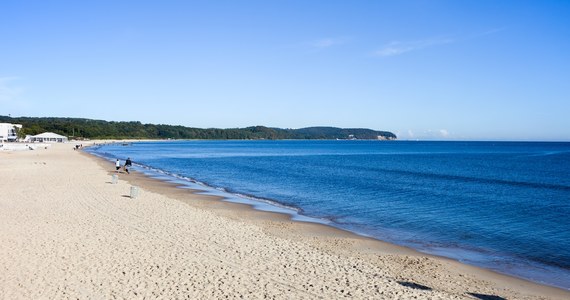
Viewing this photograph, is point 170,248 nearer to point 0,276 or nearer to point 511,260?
point 0,276

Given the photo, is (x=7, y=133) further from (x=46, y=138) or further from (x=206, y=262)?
(x=206, y=262)

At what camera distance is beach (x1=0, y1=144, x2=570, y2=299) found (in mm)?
10203

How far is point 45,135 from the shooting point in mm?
129500

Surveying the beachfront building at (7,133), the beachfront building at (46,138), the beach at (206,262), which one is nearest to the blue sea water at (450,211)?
the beach at (206,262)

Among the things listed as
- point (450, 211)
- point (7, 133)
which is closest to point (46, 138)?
point (7, 133)

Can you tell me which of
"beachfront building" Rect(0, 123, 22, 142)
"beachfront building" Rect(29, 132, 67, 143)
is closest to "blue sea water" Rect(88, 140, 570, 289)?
"beachfront building" Rect(0, 123, 22, 142)

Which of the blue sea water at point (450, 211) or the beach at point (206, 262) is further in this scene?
the blue sea water at point (450, 211)

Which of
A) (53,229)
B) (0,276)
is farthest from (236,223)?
(0,276)

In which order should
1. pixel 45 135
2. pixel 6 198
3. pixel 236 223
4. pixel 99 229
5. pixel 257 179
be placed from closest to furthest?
1. pixel 99 229
2. pixel 236 223
3. pixel 6 198
4. pixel 257 179
5. pixel 45 135

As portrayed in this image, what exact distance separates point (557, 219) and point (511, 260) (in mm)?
9869

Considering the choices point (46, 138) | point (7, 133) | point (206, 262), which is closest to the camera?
point (206, 262)

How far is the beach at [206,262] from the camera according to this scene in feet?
33.5

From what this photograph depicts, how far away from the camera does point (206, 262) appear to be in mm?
12344

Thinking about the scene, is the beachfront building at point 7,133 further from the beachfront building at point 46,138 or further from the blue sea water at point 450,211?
the blue sea water at point 450,211
